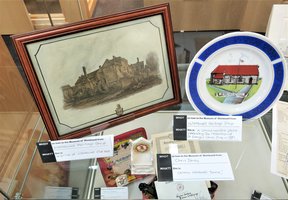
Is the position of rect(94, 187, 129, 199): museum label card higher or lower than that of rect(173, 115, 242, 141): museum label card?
lower

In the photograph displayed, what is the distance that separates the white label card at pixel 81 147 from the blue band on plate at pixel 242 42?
0.97 ft

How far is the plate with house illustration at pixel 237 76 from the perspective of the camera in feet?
2.05

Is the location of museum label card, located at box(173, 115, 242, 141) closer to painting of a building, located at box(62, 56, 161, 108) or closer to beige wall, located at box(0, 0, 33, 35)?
painting of a building, located at box(62, 56, 161, 108)

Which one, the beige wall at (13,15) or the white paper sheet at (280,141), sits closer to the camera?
the white paper sheet at (280,141)

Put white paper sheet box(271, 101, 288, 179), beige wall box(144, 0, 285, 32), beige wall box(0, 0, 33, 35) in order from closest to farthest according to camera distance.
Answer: white paper sheet box(271, 101, 288, 179) → beige wall box(0, 0, 33, 35) → beige wall box(144, 0, 285, 32)

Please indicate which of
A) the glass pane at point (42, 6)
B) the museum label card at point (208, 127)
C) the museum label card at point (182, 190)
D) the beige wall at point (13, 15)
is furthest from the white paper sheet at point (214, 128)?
the beige wall at point (13, 15)

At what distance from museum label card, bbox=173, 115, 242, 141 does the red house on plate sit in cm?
9

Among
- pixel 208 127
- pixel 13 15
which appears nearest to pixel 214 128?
pixel 208 127

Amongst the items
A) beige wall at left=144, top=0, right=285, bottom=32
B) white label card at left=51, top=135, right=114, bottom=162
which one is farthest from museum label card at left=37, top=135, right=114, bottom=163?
beige wall at left=144, top=0, right=285, bottom=32

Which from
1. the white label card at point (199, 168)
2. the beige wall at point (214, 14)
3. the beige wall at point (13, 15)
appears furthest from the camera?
the beige wall at point (214, 14)

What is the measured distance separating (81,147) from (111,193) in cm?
15

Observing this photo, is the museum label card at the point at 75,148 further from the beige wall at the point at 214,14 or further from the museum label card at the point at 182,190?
the beige wall at the point at 214,14

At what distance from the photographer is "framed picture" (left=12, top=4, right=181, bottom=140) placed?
59 cm

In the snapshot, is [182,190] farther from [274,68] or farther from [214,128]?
[274,68]
